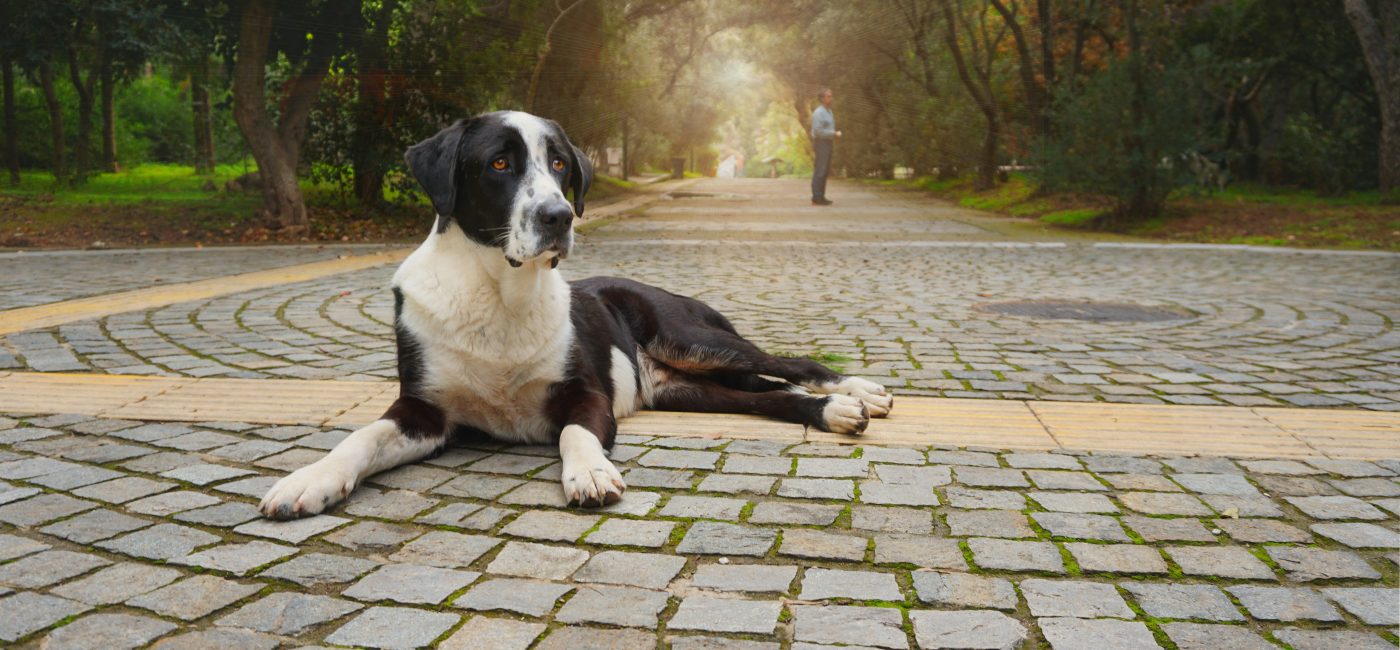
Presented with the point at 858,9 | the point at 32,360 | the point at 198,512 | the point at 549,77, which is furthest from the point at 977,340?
the point at 858,9

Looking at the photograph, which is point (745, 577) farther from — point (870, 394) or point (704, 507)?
point (870, 394)

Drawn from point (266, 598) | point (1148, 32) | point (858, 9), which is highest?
point (858, 9)

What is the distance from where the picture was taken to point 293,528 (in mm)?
3000

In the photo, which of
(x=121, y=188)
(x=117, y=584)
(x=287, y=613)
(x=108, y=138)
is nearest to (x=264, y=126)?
(x=121, y=188)

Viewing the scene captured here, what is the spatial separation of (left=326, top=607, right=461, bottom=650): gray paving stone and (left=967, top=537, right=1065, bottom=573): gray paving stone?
1431 millimetres

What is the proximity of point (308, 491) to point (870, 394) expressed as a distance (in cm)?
239

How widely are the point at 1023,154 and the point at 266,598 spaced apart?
958 inches

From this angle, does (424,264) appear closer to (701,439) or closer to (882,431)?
(701,439)

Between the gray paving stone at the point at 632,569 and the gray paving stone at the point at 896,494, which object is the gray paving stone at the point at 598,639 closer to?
the gray paving stone at the point at 632,569

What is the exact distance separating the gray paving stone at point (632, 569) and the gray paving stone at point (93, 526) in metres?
1.40

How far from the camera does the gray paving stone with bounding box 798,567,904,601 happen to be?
2.53 metres

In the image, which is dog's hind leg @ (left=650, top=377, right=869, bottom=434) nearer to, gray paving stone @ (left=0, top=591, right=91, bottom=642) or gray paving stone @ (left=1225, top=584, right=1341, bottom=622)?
gray paving stone @ (left=1225, top=584, right=1341, bottom=622)

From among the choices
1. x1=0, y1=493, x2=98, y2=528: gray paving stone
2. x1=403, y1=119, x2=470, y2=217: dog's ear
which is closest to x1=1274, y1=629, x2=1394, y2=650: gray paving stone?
x1=403, y1=119, x2=470, y2=217: dog's ear

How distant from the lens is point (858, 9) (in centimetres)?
3200
